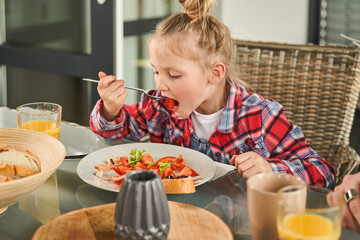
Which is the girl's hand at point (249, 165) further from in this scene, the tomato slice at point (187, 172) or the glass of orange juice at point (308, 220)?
the glass of orange juice at point (308, 220)

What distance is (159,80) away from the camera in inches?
60.2

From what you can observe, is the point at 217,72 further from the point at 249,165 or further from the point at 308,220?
the point at 308,220

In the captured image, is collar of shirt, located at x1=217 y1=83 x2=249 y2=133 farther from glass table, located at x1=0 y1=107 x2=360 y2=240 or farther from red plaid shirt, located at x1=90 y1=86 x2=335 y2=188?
glass table, located at x1=0 y1=107 x2=360 y2=240

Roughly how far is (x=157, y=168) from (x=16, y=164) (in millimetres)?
353

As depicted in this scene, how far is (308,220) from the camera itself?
2.45 feet

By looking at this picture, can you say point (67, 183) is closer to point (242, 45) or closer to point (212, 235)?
point (212, 235)

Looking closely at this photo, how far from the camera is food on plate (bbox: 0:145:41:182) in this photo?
1048 millimetres

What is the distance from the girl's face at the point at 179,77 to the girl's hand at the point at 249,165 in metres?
0.33

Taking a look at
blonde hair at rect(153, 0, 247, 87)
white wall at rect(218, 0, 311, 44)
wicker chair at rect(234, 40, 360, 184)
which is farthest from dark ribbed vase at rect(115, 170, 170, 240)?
A: white wall at rect(218, 0, 311, 44)

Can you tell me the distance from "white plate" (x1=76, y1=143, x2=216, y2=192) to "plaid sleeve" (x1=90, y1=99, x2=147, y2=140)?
0.17 meters

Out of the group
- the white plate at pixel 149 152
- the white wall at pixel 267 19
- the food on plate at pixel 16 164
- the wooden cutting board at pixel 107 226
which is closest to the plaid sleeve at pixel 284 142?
the white plate at pixel 149 152

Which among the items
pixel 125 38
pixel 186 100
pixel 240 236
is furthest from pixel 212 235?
pixel 125 38

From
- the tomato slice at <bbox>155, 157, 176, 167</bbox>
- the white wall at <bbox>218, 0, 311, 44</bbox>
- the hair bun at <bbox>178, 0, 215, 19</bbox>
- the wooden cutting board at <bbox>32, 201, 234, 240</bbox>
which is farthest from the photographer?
the white wall at <bbox>218, 0, 311, 44</bbox>

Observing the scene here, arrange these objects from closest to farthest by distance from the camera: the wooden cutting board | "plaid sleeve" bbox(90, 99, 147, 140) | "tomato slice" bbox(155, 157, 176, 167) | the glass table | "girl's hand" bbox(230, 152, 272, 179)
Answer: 1. the wooden cutting board
2. the glass table
3. "girl's hand" bbox(230, 152, 272, 179)
4. "tomato slice" bbox(155, 157, 176, 167)
5. "plaid sleeve" bbox(90, 99, 147, 140)
